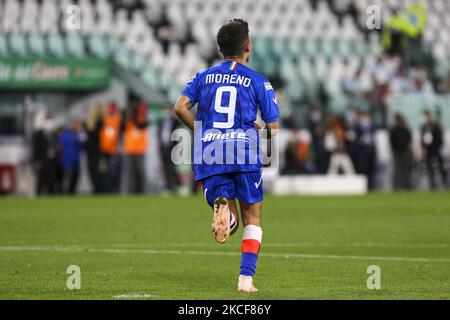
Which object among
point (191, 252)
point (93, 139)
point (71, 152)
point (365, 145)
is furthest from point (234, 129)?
point (365, 145)

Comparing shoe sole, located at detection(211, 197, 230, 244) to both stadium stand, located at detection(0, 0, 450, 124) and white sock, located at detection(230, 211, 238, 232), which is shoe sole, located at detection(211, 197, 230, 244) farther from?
stadium stand, located at detection(0, 0, 450, 124)

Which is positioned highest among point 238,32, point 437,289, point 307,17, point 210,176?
Result: point 307,17

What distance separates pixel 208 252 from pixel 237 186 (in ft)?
12.4

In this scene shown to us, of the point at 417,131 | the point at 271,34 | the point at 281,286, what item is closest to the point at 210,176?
the point at 281,286

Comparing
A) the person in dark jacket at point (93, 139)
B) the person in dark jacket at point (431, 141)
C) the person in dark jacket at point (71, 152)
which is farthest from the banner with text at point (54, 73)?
the person in dark jacket at point (431, 141)

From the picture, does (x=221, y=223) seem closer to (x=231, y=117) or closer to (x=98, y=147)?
(x=231, y=117)

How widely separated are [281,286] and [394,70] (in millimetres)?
24444

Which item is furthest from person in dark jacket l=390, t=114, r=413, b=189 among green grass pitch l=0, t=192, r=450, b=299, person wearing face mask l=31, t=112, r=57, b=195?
person wearing face mask l=31, t=112, r=57, b=195

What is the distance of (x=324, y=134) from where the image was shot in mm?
29000

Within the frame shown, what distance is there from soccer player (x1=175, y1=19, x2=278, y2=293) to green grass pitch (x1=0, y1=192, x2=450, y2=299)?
699 millimetres

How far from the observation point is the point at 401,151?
28750 mm

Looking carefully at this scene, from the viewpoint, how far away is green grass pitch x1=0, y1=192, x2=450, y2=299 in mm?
8586

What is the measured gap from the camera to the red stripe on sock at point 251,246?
27.6ft

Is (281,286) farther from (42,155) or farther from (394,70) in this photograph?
(394,70)
